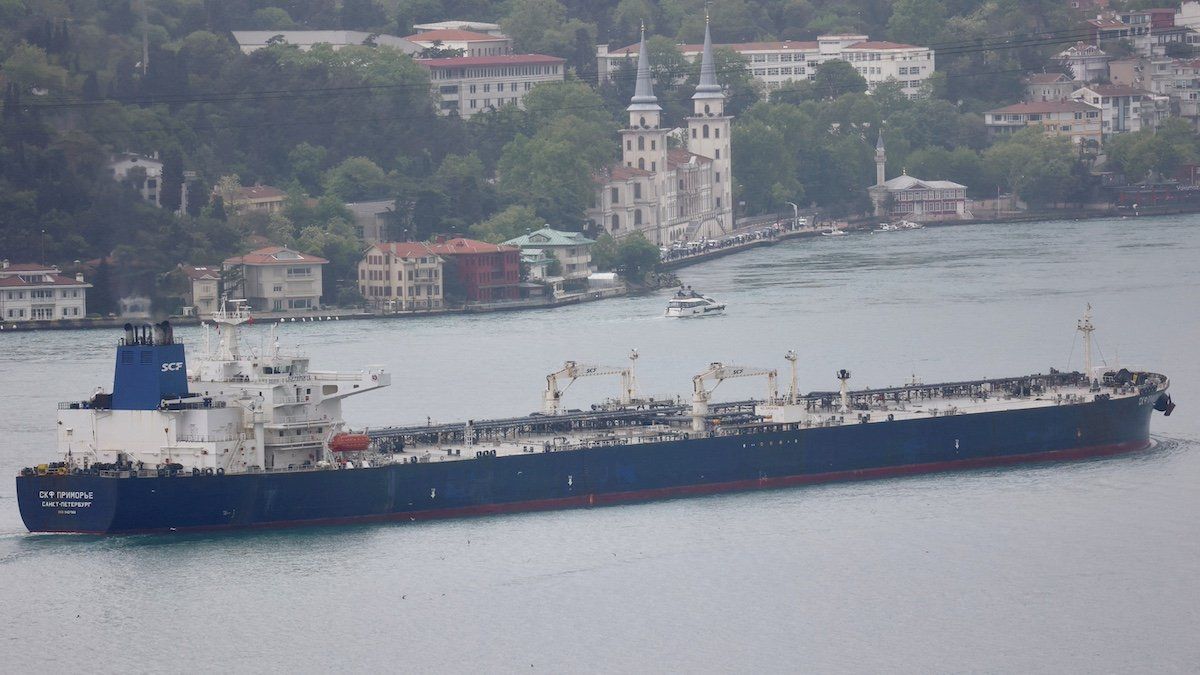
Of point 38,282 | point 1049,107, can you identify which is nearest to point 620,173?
point 1049,107

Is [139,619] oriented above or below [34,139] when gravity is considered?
below

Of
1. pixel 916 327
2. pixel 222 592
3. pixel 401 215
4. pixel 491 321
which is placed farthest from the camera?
pixel 401 215

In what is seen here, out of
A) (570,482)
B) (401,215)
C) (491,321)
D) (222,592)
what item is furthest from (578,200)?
(222,592)

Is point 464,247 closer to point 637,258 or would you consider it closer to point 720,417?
point 637,258

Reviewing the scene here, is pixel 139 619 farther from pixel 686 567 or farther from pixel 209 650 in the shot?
pixel 686 567

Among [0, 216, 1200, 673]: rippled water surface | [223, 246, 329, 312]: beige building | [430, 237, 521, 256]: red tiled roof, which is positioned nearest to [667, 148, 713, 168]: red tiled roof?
[430, 237, 521, 256]: red tiled roof

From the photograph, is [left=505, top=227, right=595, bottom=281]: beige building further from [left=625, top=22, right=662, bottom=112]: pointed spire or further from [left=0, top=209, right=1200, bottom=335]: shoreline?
[left=625, top=22, right=662, bottom=112]: pointed spire
